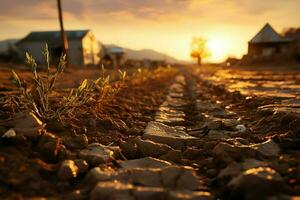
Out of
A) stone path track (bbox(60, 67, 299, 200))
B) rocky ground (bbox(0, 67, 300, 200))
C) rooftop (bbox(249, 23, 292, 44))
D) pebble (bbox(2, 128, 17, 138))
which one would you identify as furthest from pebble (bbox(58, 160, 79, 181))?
rooftop (bbox(249, 23, 292, 44))

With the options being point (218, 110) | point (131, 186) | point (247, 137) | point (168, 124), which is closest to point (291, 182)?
point (131, 186)

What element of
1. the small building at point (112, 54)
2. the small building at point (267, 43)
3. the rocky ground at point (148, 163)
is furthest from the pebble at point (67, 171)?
the small building at point (112, 54)

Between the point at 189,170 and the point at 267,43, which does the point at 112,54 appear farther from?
the point at 189,170

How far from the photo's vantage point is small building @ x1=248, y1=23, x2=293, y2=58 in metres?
38.0

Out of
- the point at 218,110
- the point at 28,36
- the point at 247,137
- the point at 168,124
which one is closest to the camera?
the point at 247,137

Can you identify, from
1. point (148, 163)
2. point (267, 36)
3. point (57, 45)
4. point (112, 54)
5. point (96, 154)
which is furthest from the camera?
point (112, 54)

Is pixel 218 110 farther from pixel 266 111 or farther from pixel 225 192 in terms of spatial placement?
pixel 225 192

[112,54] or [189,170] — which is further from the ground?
[112,54]

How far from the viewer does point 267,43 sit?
38781 millimetres

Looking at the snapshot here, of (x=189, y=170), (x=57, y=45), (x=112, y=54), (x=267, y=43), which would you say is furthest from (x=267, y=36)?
(x=189, y=170)

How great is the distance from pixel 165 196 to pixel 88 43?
3832cm

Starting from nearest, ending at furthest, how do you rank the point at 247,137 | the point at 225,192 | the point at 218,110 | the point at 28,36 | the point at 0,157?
the point at 225,192
the point at 0,157
the point at 247,137
the point at 218,110
the point at 28,36

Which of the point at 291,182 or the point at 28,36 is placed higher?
the point at 28,36

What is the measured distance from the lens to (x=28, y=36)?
125 feet
